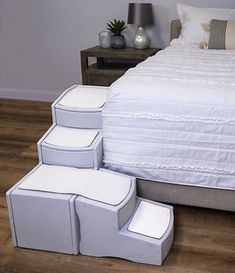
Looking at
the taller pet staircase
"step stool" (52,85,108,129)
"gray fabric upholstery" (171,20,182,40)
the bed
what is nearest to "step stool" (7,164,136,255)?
the taller pet staircase

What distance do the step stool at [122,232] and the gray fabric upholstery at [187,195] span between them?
0.70 feet

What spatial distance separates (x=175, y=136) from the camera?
1888mm

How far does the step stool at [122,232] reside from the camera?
173cm

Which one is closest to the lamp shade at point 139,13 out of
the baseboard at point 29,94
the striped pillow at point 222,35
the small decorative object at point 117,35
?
the small decorative object at point 117,35

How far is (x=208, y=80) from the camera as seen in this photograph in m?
2.02

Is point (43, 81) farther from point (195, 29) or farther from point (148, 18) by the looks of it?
point (195, 29)

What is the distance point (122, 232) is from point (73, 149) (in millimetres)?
501

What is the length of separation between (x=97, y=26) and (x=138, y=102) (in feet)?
7.46

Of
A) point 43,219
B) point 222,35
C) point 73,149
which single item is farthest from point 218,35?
A: point 43,219

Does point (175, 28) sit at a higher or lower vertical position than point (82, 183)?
higher

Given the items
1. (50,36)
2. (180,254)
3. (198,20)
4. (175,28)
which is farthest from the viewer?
(50,36)

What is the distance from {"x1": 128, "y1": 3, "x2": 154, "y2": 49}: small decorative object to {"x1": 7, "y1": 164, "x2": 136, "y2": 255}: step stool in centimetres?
208

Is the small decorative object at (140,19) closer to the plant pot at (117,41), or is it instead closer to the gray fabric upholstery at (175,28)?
the plant pot at (117,41)

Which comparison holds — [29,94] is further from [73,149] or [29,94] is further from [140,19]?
[73,149]
